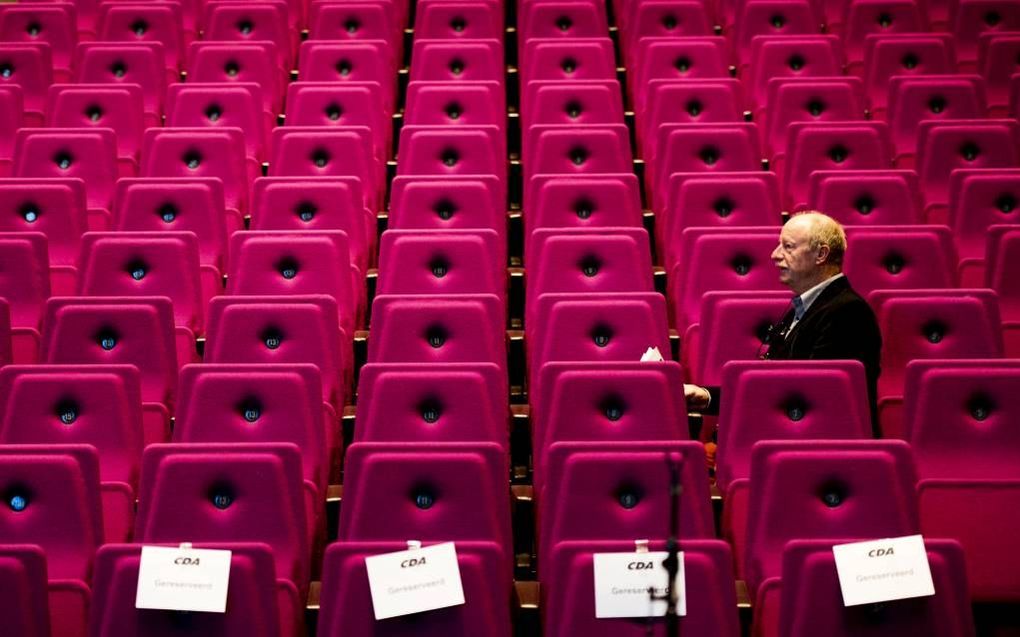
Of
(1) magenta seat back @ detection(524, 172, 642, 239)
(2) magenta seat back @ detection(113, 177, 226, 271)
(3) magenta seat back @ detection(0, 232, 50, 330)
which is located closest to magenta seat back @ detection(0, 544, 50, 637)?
(3) magenta seat back @ detection(0, 232, 50, 330)

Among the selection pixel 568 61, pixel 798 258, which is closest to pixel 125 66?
pixel 568 61

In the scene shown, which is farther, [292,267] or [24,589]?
[292,267]

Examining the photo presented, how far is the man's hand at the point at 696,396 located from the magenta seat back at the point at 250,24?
1.00 m

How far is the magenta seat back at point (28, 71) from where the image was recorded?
1775 millimetres

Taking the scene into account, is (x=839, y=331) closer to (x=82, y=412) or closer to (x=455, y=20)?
(x=82, y=412)

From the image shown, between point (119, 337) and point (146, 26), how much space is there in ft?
2.90

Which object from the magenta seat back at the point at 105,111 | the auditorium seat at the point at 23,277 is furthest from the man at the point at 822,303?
the magenta seat back at the point at 105,111

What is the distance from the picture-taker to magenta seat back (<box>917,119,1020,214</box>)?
5.04 feet

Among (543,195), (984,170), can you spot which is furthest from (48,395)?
(984,170)

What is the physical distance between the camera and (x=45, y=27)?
75.7 inches

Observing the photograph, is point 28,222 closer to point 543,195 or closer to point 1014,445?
point 543,195

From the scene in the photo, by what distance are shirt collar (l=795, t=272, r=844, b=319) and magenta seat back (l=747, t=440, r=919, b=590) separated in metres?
0.18

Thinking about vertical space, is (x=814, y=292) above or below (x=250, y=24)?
below

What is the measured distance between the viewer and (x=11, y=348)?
119 centimetres
